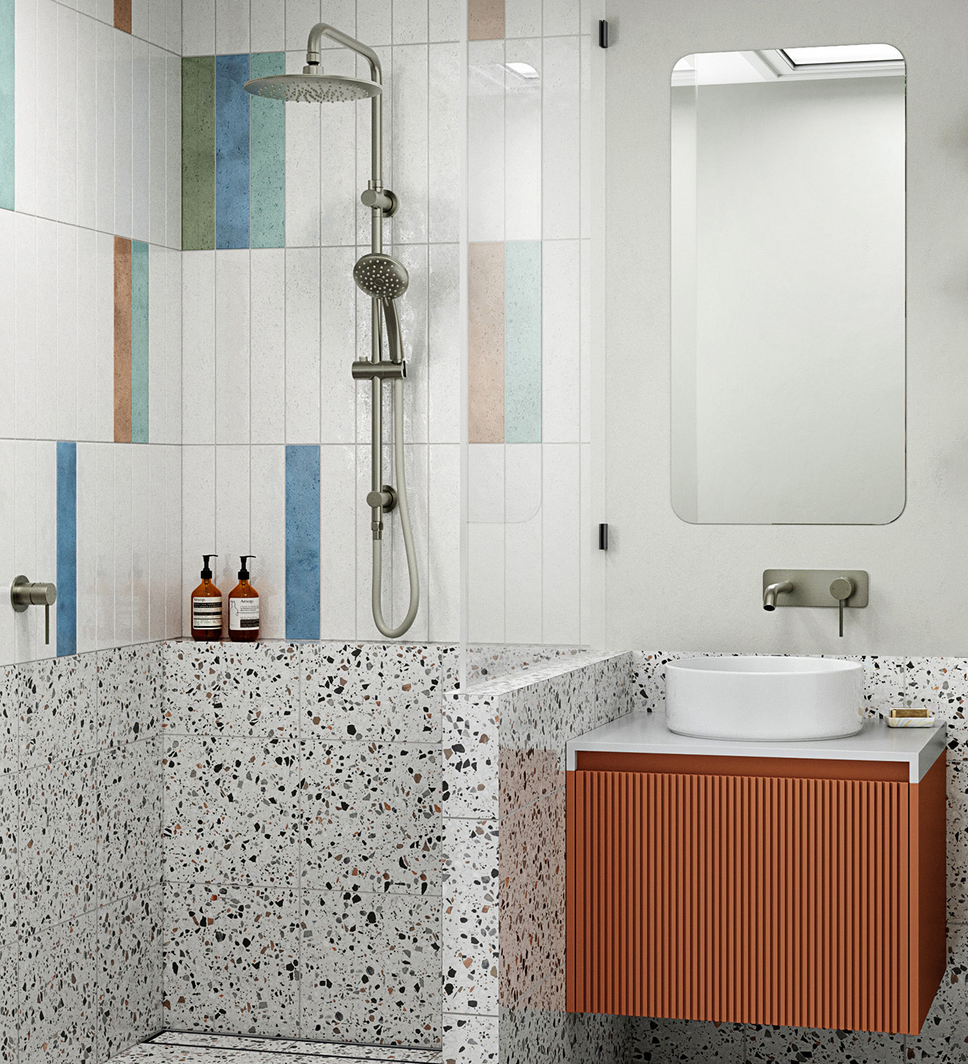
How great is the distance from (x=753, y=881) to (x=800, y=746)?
24cm

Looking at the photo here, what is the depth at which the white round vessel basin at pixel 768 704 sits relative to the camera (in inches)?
95.7

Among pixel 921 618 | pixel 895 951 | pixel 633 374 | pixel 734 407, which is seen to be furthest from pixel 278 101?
pixel 895 951

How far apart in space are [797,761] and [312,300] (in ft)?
4.69

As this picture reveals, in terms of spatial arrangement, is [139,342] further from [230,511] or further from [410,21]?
[410,21]

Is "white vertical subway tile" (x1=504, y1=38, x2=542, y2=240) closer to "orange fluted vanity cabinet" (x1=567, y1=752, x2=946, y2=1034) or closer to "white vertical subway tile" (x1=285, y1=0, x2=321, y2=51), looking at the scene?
"white vertical subway tile" (x1=285, y1=0, x2=321, y2=51)

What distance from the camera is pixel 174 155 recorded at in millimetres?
3041

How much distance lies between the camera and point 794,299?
113 inches

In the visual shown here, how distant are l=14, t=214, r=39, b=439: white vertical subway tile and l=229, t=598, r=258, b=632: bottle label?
2.09 feet

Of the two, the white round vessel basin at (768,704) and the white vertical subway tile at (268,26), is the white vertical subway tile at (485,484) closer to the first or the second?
the white round vessel basin at (768,704)

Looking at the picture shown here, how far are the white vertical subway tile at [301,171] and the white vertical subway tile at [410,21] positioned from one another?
0.69 feet

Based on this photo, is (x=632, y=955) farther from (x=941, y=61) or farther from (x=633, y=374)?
(x=941, y=61)

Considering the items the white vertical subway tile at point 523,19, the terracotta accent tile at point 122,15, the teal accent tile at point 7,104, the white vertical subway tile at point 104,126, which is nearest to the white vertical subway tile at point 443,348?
the white vertical subway tile at point 523,19

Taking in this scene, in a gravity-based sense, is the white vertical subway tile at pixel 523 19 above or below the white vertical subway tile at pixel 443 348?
above

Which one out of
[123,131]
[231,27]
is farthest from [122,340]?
[231,27]
